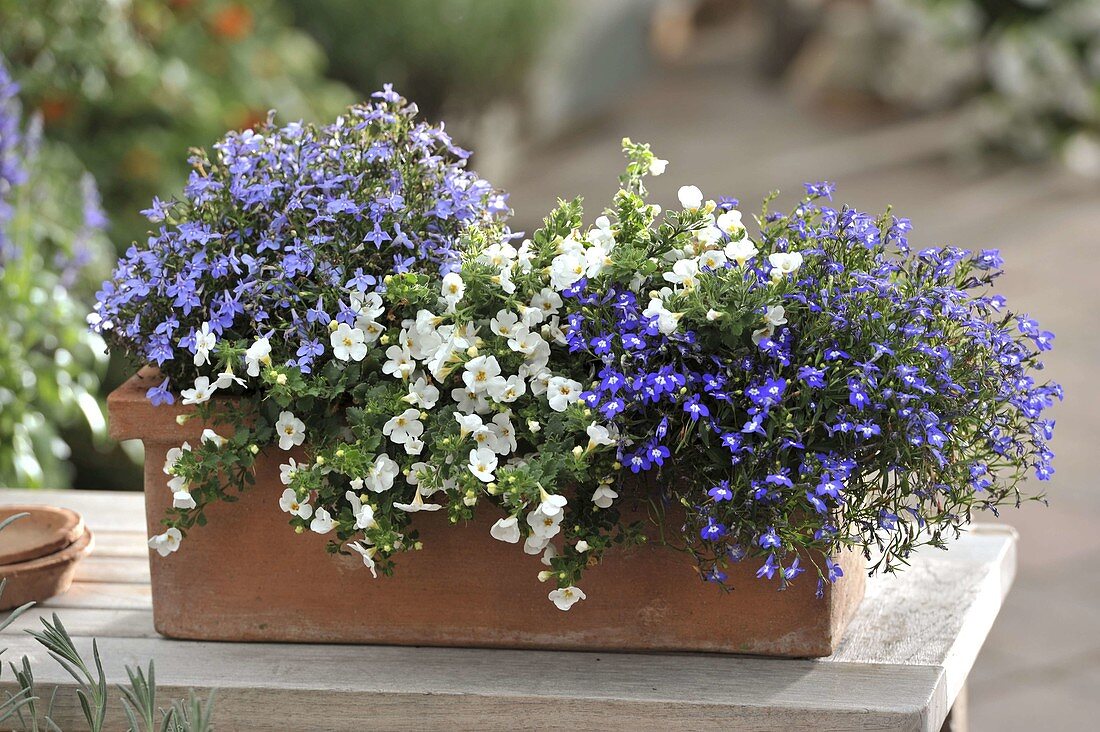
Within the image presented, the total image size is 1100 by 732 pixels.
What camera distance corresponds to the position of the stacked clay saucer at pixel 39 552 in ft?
5.35

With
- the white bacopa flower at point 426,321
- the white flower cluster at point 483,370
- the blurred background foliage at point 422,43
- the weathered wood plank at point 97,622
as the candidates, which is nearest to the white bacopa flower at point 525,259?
the white flower cluster at point 483,370

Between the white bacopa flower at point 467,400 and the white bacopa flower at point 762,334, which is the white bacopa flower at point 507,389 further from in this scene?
the white bacopa flower at point 762,334

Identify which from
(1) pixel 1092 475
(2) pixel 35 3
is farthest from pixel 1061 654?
(2) pixel 35 3

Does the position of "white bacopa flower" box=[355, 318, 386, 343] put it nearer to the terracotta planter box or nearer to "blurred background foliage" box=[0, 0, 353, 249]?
the terracotta planter box

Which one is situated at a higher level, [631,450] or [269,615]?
[631,450]

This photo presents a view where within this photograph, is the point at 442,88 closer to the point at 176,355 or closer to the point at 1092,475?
the point at 1092,475

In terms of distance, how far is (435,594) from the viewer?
4.89ft

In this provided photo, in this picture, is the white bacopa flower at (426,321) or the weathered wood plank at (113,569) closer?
the white bacopa flower at (426,321)

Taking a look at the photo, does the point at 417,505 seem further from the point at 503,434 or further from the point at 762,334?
the point at 762,334

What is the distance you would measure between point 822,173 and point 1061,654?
162 inches

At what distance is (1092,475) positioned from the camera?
3.85m

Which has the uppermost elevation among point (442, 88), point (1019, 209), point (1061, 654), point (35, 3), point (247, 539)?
point (442, 88)

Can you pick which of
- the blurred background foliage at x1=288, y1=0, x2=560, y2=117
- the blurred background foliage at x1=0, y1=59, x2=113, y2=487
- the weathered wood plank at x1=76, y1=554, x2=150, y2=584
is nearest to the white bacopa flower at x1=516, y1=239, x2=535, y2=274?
the weathered wood plank at x1=76, y1=554, x2=150, y2=584

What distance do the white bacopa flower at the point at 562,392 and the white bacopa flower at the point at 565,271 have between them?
10 cm
